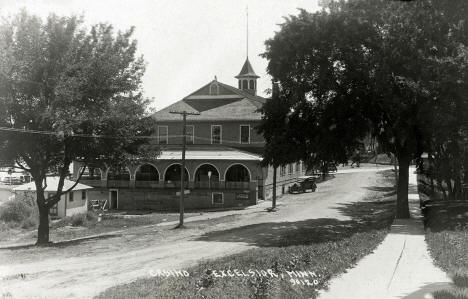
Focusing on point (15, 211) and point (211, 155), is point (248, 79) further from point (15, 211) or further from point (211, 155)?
point (15, 211)

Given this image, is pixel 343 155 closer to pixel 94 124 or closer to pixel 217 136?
pixel 94 124


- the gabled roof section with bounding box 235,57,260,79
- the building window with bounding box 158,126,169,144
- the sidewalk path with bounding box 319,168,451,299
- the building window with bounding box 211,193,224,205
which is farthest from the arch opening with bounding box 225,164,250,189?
the sidewalk path with bounding box 319,168,451,299

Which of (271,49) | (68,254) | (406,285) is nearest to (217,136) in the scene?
(271,49)

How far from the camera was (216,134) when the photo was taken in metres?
52.9

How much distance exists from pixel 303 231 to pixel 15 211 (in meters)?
25.1

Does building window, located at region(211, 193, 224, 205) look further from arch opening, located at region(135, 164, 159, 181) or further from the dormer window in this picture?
the dormer window

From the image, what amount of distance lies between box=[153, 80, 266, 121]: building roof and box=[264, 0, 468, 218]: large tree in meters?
22.0

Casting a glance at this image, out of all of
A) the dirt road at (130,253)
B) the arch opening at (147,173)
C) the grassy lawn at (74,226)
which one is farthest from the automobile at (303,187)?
the grassy lawn at (74,226)

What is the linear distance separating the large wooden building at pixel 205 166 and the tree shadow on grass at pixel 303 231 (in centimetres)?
1429

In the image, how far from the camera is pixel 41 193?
28047 mm

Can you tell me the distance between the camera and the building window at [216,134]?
173 ft

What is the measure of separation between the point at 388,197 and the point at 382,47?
946 inches

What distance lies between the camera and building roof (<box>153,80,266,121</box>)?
52656mm

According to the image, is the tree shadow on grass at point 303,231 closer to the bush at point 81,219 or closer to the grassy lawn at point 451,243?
the grassy lawn at point 451,243
